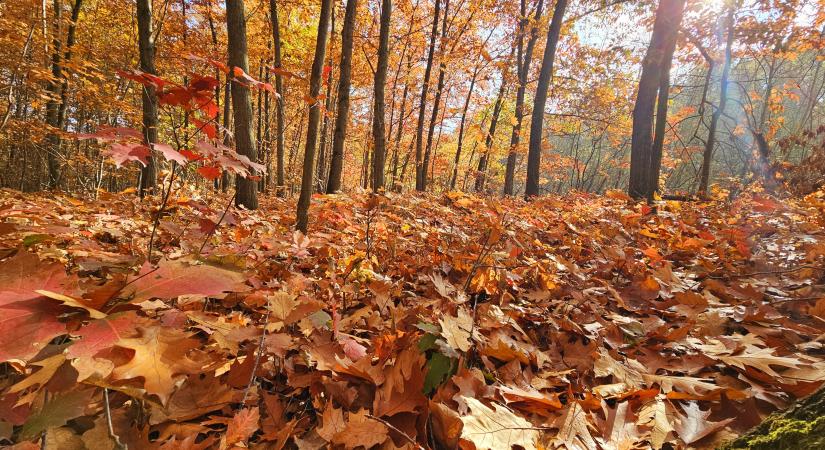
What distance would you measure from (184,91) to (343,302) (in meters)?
1.33

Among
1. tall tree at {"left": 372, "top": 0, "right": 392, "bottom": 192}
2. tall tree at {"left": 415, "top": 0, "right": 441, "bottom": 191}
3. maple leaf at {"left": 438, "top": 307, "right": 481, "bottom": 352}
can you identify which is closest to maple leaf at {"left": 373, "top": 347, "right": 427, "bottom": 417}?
maple leaf at {"left": 438, "top": 307, "right": 481, "bottom": 352}

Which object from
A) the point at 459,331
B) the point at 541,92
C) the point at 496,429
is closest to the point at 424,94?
the point at 541,92

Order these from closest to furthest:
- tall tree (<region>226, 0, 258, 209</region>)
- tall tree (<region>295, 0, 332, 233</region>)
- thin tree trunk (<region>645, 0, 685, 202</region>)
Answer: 1. tall tree (<region>295, 0, 332, 233</region>)
2. tall tree (<region>226, 0, 258, 209</region>)
3. thin tree trunk (<region>645, 0, 685, 202</region>)

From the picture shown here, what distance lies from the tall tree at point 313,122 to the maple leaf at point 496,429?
3.00 metres

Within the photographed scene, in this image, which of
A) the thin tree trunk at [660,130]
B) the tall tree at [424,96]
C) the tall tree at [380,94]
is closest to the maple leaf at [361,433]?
the tall tree at [380,94]

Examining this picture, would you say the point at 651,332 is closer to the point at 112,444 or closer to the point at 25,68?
the point at 112,444

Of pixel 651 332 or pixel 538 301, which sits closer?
pixel 651 332

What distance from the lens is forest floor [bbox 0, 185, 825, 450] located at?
784mm

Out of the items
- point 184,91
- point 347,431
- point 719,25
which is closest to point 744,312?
point 347,431

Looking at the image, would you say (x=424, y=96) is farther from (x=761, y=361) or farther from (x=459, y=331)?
(x=761, y=361)

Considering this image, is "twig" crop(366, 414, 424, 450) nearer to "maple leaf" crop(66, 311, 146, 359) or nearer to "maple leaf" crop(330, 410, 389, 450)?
"maple leaf" crop(330, 410, 389, 450)

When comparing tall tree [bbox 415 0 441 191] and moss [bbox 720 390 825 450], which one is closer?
moss [bbox 720 390 825 450]

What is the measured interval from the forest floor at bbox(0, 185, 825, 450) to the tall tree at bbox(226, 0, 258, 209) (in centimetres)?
318

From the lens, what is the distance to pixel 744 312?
76.4 inches
